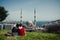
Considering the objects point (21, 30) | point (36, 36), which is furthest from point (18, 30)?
point (36, 36)

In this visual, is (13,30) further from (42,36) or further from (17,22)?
(42,36)

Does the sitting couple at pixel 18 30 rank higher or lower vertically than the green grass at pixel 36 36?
higher

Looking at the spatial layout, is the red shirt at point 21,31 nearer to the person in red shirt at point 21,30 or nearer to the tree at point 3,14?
the person in red shirt at point 21,30

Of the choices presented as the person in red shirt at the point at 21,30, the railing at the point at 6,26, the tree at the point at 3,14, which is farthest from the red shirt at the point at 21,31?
the tree at the point at 3,14

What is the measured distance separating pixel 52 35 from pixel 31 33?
494mm

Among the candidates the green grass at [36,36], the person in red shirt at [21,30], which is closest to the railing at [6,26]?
the green grass at [36,36]

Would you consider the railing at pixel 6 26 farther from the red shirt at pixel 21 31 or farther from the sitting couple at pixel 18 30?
the red shirt at pixel 21 31

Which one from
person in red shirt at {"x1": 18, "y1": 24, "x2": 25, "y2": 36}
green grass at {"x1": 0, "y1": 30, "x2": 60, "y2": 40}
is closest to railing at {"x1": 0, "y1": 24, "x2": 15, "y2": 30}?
green grass at {"x1": 0, "y1": 30, "x2": 60, "y2": 40}

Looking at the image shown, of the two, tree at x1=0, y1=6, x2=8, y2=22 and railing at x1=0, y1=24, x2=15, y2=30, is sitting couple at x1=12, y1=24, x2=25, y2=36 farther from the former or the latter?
tree at x1=0, y1=6, x2=8, y2=22

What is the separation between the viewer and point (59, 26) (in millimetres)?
4555

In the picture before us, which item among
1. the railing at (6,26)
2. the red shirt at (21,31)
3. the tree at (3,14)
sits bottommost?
the red shirt at (21,31)

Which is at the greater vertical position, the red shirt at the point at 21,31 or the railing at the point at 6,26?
the railing at the point at 6,26

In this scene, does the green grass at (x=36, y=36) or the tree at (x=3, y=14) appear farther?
the tree at (x=3, y=14)

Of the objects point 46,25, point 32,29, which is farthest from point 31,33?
point 46,25
